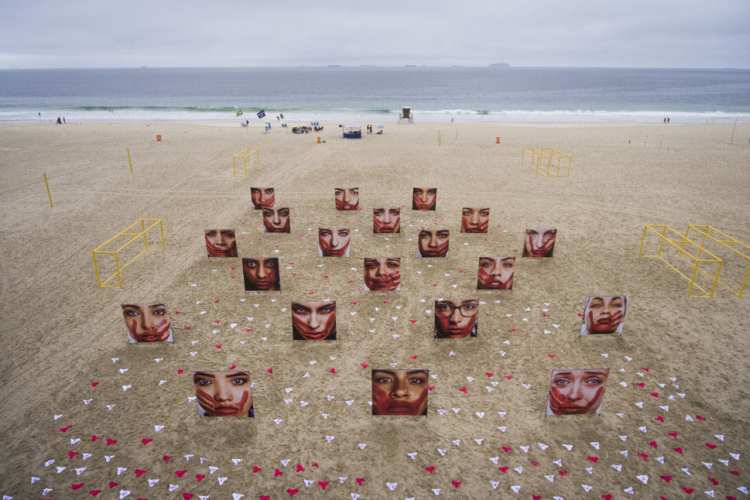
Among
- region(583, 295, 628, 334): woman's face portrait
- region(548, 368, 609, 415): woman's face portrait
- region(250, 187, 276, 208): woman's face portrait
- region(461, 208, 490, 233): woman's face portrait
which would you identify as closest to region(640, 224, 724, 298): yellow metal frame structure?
region(583, 295, 628, 334): woman's face portrait

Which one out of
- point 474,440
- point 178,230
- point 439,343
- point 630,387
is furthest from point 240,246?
point 630,387

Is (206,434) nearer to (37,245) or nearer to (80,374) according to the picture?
(80,374)

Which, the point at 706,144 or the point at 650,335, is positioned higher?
the point at 706,144

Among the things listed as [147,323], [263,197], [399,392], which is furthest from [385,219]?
[399,392]

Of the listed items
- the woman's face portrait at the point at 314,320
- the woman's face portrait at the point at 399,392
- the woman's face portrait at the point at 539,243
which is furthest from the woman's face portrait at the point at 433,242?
the woman's face portrait at the point at 399,392

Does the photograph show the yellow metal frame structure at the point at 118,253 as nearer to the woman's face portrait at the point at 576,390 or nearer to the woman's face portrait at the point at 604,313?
the woman's face portrait at the point at 576,390
